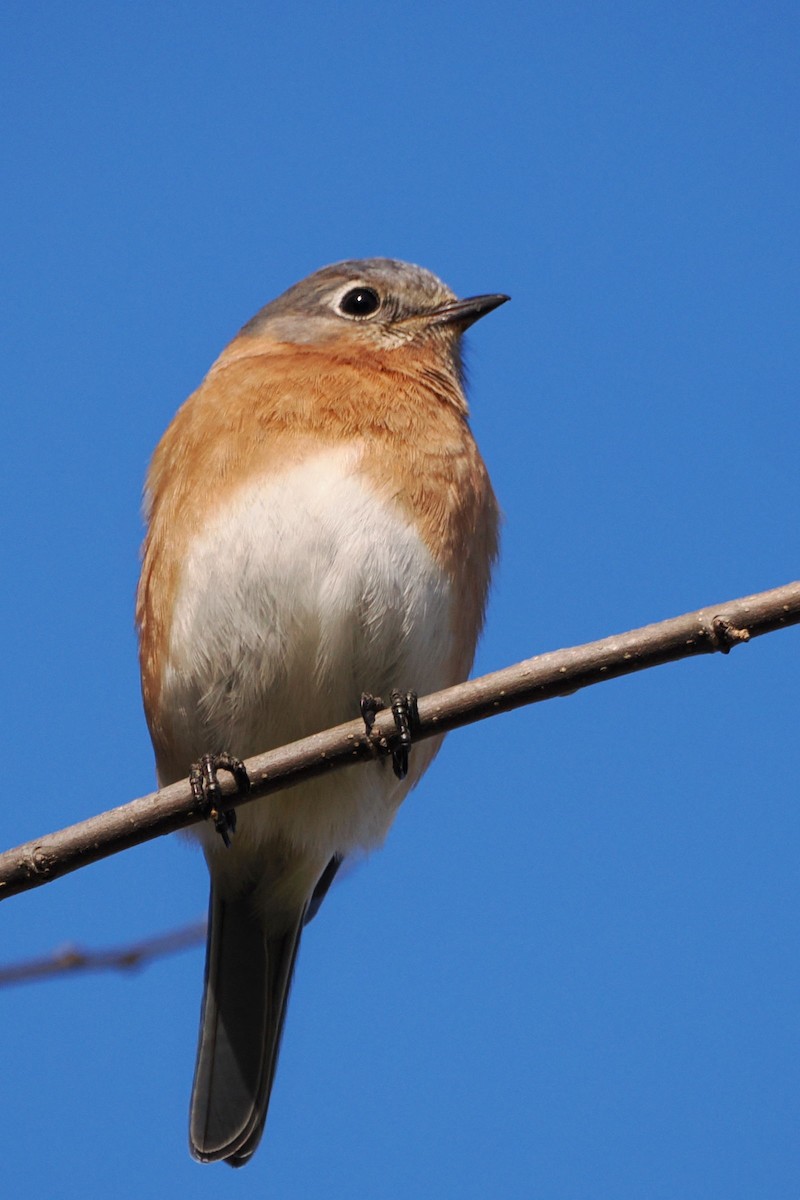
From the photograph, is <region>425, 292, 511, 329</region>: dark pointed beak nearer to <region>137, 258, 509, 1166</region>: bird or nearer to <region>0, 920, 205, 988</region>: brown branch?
<region>137, 258, 509, 1166</region>: bird

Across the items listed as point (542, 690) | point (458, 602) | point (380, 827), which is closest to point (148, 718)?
point (380, 827)

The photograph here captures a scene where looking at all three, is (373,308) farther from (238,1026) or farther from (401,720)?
(238,1026)

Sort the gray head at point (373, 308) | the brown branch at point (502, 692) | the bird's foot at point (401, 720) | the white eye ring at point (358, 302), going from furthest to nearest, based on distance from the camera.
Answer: the white eye ring at point (358, 302), the gray head at point (373, 308), the bird's foot at point (401, 720), the brown branch at point (502, 692)

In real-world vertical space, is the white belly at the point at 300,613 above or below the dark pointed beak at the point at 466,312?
below

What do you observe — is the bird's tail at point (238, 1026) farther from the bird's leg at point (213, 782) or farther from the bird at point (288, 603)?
the bird's leg at point (213, 782)

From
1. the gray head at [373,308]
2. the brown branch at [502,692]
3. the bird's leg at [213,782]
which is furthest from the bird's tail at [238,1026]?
the gray head at [373,308]

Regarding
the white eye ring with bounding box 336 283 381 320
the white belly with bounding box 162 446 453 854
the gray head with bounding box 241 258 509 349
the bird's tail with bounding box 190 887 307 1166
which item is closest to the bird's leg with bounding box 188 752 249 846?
the white belly with bounding box 162 446 453 854

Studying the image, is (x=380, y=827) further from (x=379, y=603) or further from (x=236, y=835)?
(x=379, y=603)
